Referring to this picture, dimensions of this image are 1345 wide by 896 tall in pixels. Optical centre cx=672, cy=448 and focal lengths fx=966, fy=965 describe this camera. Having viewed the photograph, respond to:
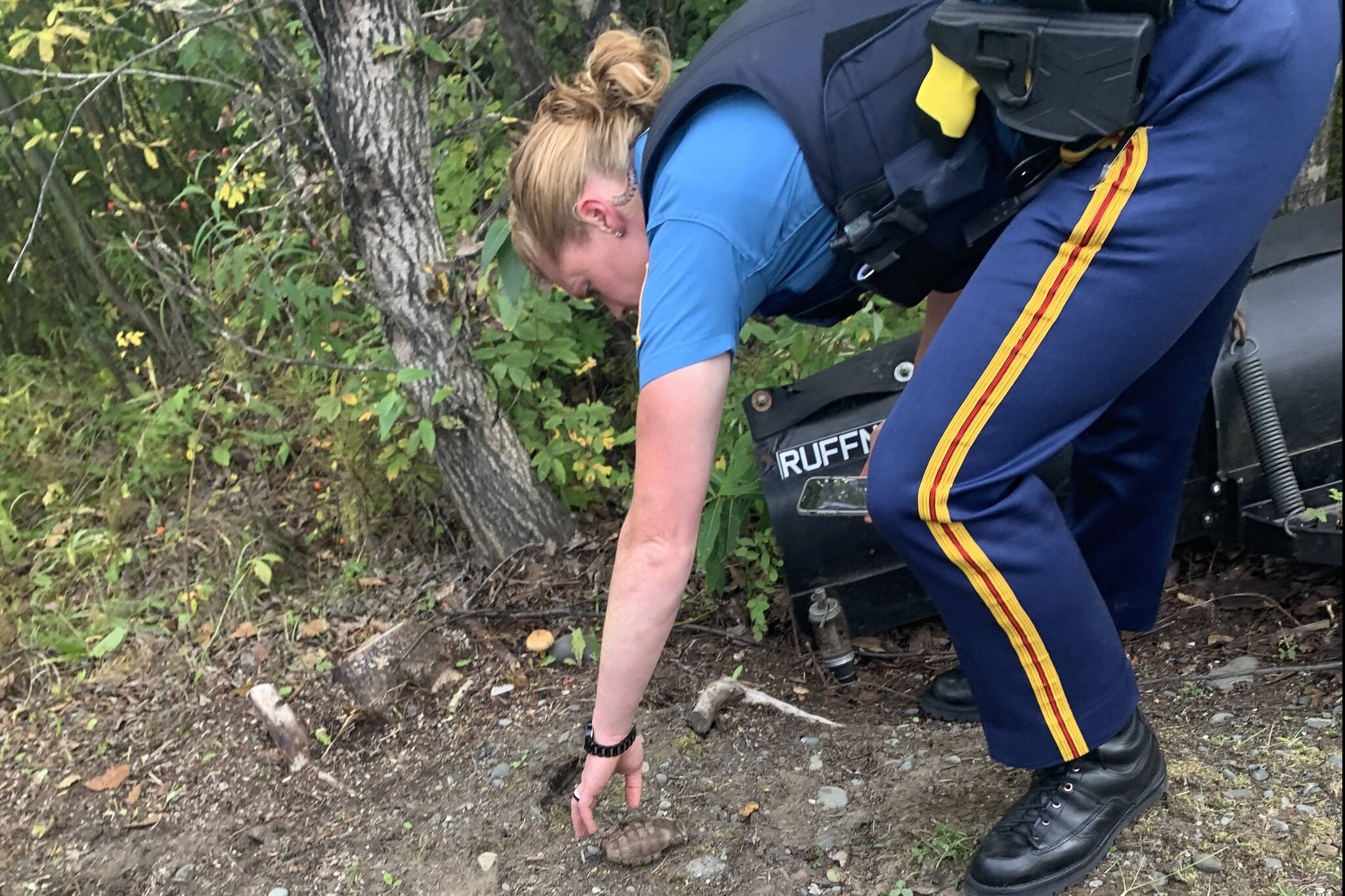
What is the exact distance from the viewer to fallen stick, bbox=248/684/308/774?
2496mm

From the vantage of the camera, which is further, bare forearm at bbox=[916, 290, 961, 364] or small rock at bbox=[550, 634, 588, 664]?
small rock at bbox=[550, 634, 588, 664]

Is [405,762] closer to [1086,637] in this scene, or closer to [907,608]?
[907,608]

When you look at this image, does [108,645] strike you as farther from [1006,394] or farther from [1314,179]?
[1314,179]

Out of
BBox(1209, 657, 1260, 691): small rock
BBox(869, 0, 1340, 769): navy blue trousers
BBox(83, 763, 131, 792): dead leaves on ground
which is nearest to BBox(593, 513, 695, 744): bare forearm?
BBox(869, 0, 1340, 769): navy blue trousers

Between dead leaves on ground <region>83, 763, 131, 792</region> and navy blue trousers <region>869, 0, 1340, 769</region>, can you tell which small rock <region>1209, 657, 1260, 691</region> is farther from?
dead leaves on ground <region>83, 763, 131, 792</region>

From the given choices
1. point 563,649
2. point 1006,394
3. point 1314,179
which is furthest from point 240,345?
point 1314,179

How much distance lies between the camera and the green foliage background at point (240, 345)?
2.74m

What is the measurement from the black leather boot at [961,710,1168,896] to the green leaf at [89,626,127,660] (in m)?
2.73

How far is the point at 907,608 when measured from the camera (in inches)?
99.1

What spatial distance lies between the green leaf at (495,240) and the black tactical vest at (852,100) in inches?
34.9

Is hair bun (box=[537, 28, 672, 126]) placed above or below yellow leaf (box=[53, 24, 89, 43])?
below

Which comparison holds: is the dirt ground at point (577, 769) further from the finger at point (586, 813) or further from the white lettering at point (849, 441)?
the white lettering at point (849, 441)

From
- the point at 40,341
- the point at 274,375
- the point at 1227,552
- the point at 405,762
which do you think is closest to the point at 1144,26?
the point at 1227,552

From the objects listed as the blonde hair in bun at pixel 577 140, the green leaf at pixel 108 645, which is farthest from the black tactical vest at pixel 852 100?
the green leaf at pixel 108 645
